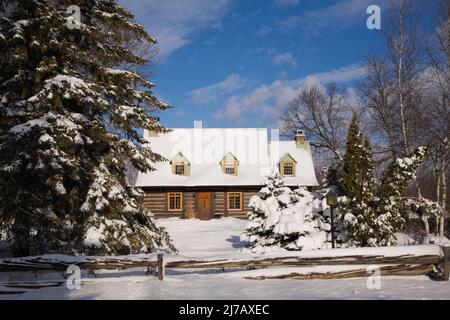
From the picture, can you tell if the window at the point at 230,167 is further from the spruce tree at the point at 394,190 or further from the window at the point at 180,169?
the spruce tree at the point at 394,190

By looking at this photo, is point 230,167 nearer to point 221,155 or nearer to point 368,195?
point 221,155

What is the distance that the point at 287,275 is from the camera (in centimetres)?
960

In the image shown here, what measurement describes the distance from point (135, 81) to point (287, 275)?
7549mm

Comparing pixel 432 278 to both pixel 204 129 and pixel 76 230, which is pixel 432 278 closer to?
pixel 76 230

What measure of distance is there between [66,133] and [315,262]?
7.23 m

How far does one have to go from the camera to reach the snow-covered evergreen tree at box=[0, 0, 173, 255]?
10375mm

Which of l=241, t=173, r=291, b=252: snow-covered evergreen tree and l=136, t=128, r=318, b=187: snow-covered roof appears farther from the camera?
l=136, t=128, r=318, b=187: snow-covered roof

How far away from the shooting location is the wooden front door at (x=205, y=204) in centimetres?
3284

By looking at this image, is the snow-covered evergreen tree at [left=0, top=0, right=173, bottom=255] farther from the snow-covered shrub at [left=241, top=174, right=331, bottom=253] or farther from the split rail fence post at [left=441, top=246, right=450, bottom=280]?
the split rail fence post at [left=441, top=246, right=450, bottom=280]

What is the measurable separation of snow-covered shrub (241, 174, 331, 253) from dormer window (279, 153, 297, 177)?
1544 cm

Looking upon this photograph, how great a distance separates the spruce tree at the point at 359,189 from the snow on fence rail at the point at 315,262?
3.81m

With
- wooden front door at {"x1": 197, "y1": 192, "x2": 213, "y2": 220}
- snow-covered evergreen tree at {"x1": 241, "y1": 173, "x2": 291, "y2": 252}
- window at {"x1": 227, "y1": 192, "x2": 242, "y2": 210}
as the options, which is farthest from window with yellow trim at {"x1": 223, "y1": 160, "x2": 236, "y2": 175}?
snow-covered evergreen tree at {"x1": 241, "y1": 173, "x2": 291, "y2": 252}
